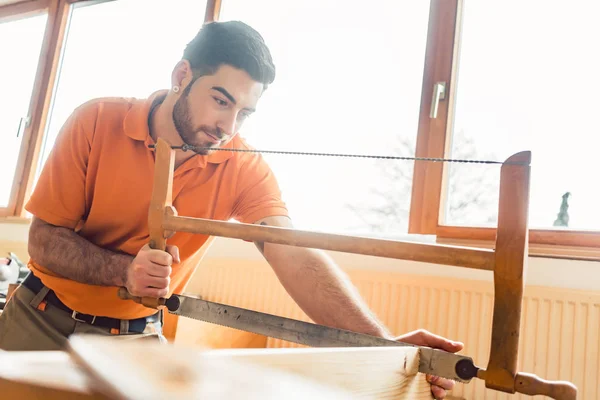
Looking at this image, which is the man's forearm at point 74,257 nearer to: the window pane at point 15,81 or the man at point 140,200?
the man at point 140,200

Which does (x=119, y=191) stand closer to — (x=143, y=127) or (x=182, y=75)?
(x=143, y=127)

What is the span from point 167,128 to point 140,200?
0.20 meters

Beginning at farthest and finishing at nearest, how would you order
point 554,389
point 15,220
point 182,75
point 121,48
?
point 121,48 < point 15,220 < point 182,75 < point 554,389

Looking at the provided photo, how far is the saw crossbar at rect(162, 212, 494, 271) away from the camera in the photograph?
0.67 m

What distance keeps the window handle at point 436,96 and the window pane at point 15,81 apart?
2929 mm

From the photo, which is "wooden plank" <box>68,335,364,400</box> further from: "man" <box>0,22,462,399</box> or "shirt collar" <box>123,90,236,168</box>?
"shirt collar" <box>123,90,236,168</box>

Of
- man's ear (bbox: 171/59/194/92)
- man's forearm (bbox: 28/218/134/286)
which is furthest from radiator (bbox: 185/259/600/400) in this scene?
man's ear (bbox: 171/59/194/92)

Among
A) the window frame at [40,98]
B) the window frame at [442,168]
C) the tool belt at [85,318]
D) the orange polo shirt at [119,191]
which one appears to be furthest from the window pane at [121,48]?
the tool belt at [85,318]

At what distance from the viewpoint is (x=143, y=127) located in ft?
4.01

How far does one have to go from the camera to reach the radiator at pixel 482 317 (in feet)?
5.37

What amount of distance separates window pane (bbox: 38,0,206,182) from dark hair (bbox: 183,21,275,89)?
1865mm

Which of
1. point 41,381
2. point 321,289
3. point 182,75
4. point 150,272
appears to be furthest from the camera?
point 182,75

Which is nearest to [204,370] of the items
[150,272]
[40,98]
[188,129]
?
[150,272]

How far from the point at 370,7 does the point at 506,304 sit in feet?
7.12
